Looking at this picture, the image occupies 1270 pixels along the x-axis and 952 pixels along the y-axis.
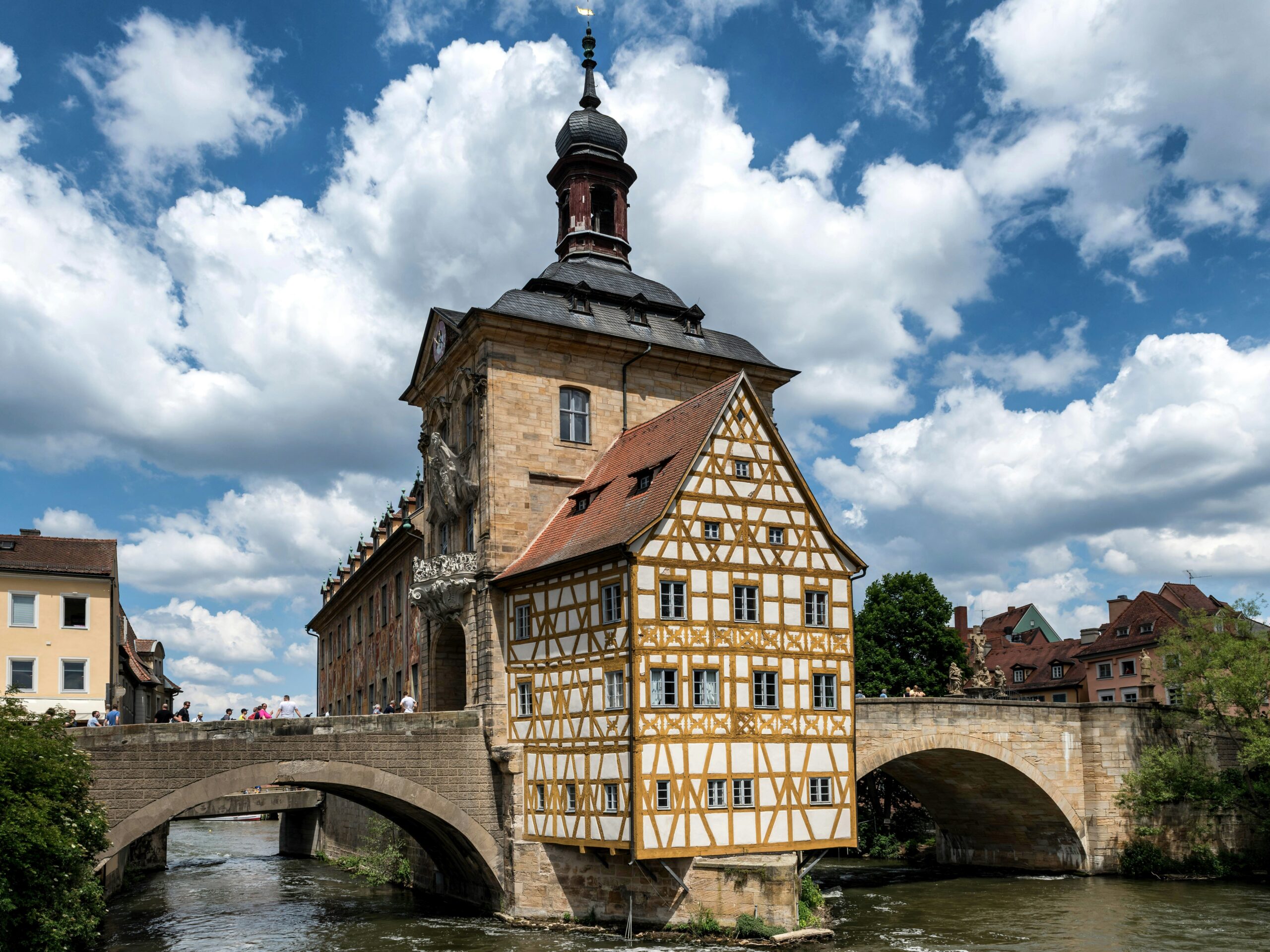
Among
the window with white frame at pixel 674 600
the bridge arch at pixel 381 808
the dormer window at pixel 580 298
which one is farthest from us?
the dormer window at pixel 580 298

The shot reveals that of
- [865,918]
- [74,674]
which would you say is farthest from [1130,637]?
[74,674]

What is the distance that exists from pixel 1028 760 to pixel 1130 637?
30.3 meters

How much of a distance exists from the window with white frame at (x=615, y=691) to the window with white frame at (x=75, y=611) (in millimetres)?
18768

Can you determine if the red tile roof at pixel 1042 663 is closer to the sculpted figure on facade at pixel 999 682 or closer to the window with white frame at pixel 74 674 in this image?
the sculpted figure on facade at pixel 999 682

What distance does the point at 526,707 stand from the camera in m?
28.0

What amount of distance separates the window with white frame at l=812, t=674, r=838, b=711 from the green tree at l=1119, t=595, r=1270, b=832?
46.2 feet

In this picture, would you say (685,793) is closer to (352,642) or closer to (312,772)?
(312,772)

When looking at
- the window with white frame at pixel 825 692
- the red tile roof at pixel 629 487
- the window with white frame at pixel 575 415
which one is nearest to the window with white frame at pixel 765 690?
the window with white frame at pixel 825 692

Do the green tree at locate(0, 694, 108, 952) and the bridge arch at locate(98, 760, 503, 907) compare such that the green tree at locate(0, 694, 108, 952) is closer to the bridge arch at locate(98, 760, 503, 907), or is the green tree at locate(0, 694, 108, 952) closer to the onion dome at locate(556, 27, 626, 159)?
the bridge arch at locate(98, 760, 503, 907)

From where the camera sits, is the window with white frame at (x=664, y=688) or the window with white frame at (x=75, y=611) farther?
the window with white frame at (x=75, y=611)

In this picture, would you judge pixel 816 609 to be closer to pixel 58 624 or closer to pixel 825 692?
pixel 825 692

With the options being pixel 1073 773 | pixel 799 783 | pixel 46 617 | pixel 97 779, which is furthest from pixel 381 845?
pixel 1073 773

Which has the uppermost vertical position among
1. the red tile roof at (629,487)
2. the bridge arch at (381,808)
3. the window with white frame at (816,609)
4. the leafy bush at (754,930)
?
the red tile roof at (629,487)

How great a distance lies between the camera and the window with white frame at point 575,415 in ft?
102
